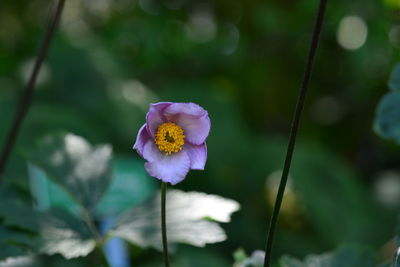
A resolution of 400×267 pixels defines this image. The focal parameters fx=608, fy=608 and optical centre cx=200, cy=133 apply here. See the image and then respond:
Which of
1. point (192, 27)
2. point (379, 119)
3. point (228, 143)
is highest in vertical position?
point (192, 27)

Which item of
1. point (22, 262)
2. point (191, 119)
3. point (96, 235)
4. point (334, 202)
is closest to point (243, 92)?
point (334, 202)

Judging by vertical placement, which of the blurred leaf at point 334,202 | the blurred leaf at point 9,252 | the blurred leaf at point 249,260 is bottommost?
the blurred leaf at point 9,252

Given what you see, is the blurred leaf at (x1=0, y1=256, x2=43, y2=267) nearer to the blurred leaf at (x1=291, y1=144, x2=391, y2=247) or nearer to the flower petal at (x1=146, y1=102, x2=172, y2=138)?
the flower petal at (x1=146, y1=102, x2=172, y2=138)

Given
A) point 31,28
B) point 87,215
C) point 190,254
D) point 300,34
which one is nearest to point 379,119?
point 87,215

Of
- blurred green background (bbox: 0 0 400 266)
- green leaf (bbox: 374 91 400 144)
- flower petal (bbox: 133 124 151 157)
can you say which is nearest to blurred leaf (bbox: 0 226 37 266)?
flower petal (bbox: 133 124 151 157)

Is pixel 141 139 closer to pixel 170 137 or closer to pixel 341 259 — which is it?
pixel 170 137

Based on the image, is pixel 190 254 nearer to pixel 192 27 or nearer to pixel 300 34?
pixel 300 34

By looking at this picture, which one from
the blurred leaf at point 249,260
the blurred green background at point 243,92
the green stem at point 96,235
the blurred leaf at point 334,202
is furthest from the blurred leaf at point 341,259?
the blurred leaf at point 334,202

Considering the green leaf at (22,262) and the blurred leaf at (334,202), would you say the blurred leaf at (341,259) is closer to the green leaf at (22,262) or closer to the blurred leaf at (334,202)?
the green leaf at (22,262)
